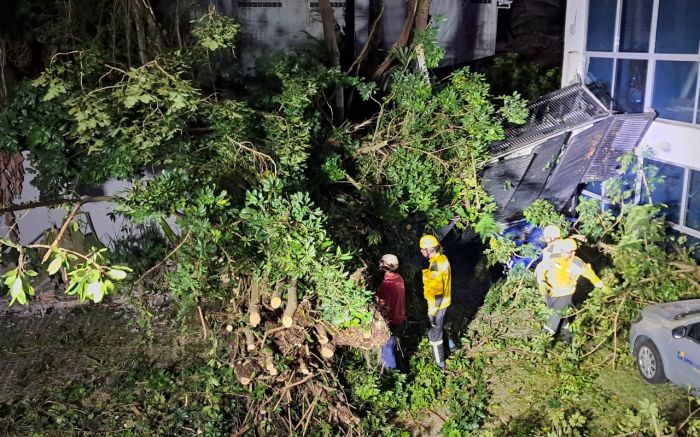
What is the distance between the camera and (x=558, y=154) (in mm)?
8688

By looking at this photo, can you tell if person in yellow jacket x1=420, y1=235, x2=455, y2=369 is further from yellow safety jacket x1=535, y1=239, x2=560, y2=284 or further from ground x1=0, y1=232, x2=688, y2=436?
yellow safety jacket x1=535, y1=239, x2=560, y2=284

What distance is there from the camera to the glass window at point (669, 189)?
9.09 metres

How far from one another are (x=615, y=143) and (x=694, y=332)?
128 inches

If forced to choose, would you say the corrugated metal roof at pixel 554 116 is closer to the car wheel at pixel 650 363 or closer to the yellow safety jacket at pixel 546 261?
the yellow safety jacket at pixel 546 261

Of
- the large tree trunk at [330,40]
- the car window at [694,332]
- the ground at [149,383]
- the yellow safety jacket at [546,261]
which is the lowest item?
the ground at [149,383]

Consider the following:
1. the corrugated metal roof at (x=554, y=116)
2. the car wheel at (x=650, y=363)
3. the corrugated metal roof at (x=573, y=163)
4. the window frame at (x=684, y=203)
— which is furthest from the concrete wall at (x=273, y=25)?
the car wheel at (x=650, y=363)

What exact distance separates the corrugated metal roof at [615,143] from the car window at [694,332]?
2.74 metres

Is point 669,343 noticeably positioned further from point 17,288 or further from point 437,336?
point 17,288

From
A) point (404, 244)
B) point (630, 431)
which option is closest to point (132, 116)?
point (404, 244)

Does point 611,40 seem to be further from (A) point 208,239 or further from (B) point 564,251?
(A) point 208,239

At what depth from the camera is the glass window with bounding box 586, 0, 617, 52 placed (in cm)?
1000

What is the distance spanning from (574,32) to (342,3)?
416 centimetres

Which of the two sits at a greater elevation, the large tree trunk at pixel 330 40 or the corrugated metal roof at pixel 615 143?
the large tree trunk at pixel 330 40

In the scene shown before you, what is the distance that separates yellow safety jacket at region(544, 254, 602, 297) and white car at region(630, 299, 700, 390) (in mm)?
850
